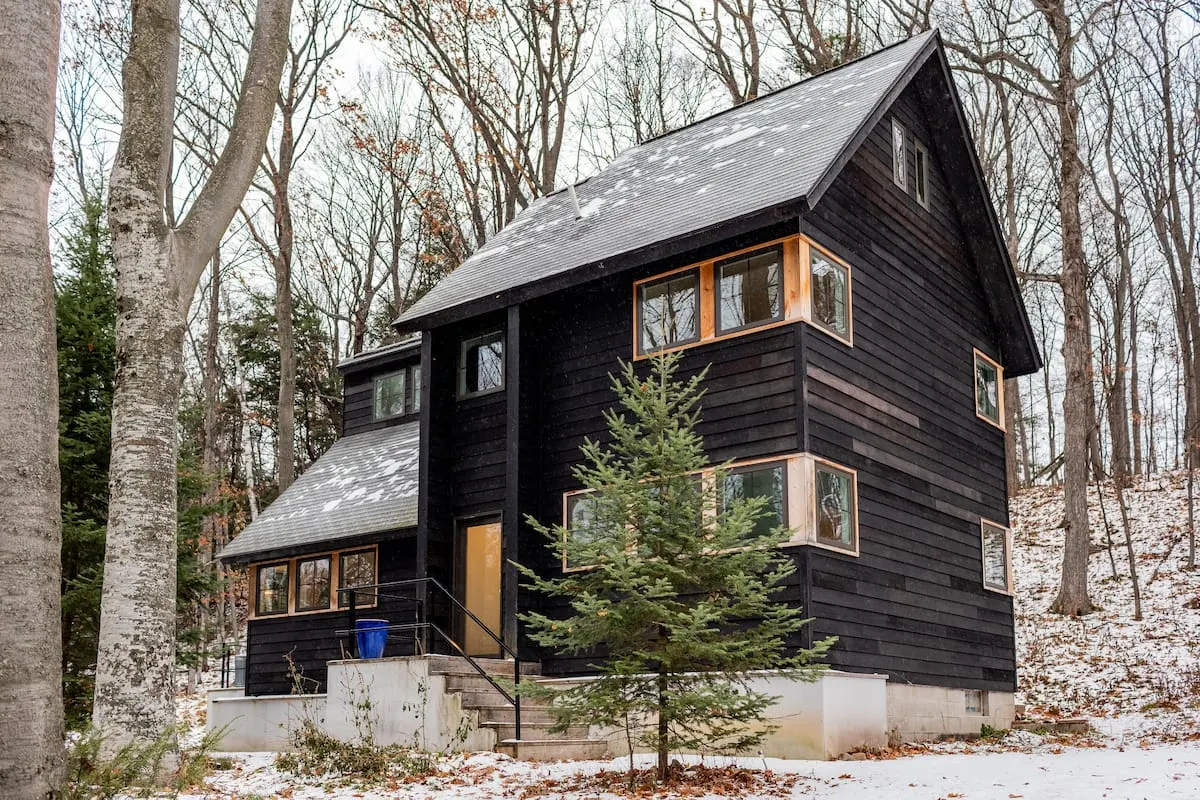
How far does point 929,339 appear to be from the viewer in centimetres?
1458

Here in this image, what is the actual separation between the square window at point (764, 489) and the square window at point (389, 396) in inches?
357

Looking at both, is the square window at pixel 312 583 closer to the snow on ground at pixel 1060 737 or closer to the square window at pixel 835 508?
the snow on ground at pixel 1060 737

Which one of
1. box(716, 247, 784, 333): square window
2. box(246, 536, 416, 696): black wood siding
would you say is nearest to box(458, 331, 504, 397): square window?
box(246, 536, 416, 696): black wood siding

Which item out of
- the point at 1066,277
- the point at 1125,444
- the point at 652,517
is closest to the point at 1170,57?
the point at 1066,277

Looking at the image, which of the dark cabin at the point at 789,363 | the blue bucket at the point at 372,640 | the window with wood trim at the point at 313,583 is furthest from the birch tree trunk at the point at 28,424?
the window with wood trim at the point at 313,583

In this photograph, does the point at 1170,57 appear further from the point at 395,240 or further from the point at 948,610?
the point at 395,240

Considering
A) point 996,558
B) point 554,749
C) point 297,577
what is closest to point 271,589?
point 297,577

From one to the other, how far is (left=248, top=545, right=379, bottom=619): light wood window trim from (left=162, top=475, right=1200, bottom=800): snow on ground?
8.67 feet

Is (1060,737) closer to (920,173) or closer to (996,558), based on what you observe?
(996,558)

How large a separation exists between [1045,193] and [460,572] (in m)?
20.9

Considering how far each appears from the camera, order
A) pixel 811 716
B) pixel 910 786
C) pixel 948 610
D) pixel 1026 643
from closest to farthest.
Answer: pixel 910 786, pixel 811 716, pixel 948 610, pixel 1026 643

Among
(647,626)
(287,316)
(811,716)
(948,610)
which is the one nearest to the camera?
(647,626)

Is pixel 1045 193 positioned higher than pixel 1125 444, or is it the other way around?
pixel 1045 193

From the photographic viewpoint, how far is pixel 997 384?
658 inches
